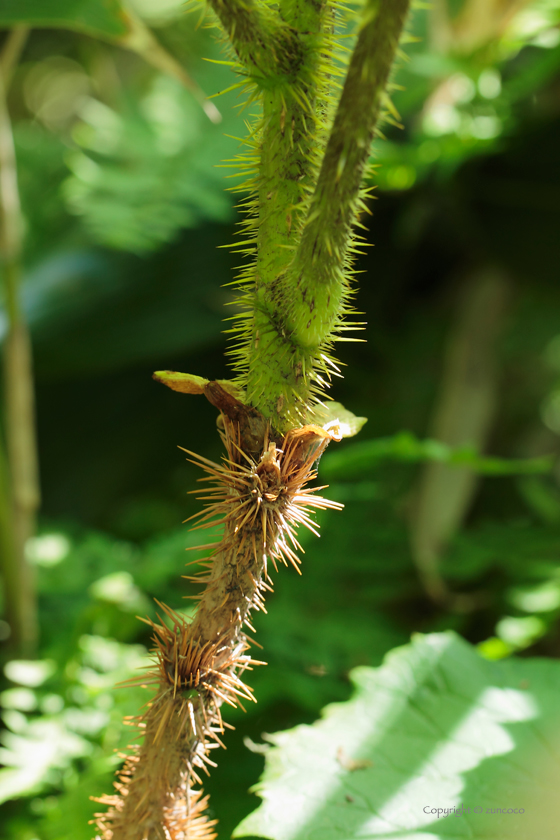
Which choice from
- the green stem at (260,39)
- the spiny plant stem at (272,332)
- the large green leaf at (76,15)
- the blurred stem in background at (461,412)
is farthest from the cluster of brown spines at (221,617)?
the blurred stem in background at (461,412)

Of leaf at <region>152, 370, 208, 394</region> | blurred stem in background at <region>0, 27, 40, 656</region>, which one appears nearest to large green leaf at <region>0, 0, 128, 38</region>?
blurred stem in background at <region>0, 27, 40, 656</region>

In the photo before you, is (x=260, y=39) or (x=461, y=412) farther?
(x=461, y=412)

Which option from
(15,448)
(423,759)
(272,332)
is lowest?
(423,759)

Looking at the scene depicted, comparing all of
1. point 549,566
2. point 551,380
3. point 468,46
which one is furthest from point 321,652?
point 468,46

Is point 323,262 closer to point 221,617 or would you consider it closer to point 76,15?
point 221,617

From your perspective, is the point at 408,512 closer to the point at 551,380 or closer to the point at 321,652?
the point at 321,652

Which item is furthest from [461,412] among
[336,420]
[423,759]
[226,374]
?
[336,420]

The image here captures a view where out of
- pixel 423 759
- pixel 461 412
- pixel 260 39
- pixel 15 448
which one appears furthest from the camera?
pixel 461 412
